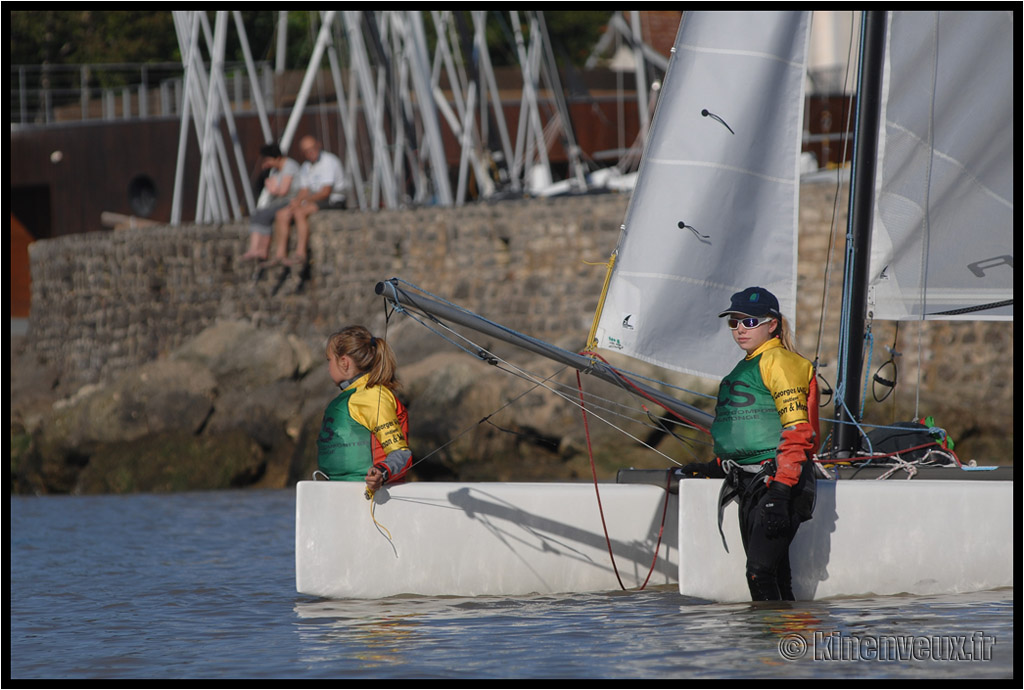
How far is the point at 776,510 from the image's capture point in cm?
597

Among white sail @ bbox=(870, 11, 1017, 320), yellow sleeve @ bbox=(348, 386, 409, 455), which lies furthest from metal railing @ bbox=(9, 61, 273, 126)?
yellow sleeve @ bbox=(348, 386, 409, 455)

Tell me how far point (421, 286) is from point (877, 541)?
11336mm

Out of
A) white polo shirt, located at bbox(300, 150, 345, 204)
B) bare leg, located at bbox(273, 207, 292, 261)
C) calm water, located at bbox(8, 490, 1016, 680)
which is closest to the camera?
calm water, located at bbox(8, 490, 1016, 680)

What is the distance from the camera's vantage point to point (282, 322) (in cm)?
1897

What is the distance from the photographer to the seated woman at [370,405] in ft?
21.6

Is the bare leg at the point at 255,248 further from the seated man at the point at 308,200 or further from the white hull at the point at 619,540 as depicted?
the white hull at the point at 619,540

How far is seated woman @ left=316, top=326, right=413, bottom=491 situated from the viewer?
21.6ft

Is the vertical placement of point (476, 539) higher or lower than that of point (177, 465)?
higher

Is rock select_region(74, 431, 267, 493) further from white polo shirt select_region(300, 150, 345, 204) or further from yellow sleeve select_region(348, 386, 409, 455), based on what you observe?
yellow sleeve select_region(348, 386, 409, 455)

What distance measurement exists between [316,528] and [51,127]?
21.6 m

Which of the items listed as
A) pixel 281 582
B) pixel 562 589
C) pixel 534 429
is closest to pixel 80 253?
pixel 534 429

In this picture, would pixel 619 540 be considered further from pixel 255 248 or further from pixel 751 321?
pixel 255 248

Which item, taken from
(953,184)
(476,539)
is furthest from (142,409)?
(953,184)
